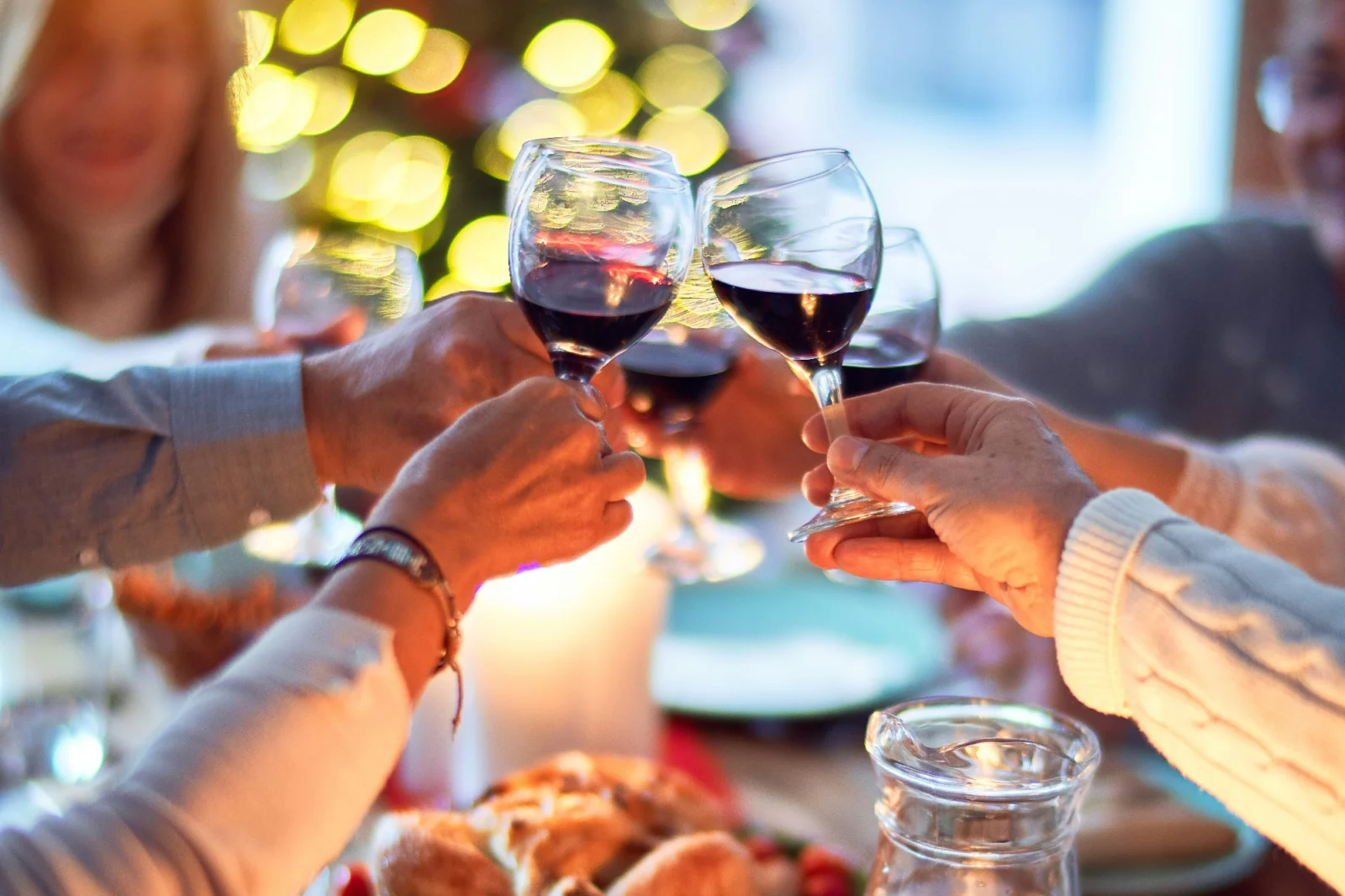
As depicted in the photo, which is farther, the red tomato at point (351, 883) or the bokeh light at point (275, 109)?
the bokeh light at point (275, 109)

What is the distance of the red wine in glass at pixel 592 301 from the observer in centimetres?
79

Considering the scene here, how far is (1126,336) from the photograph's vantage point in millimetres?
2105

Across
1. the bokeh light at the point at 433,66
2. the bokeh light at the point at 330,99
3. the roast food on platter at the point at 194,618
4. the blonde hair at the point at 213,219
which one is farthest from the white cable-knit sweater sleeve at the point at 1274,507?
the bokeh light at the point at 330,99

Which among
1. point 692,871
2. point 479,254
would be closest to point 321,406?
point 692,871

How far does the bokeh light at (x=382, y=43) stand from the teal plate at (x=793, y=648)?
146cm

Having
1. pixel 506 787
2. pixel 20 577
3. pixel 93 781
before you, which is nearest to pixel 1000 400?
pixel 506 787

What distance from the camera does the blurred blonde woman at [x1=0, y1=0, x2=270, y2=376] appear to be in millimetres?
2010

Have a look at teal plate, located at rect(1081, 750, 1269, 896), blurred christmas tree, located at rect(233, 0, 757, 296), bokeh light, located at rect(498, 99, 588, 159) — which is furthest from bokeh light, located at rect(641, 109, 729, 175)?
teal plate, located at rect(1081, 750, 1269, 896)

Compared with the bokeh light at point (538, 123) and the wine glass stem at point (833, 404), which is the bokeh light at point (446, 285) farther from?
the wine glass stem at point (833, 404)

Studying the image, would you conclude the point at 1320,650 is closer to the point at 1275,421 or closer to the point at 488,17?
the point at 1275,421

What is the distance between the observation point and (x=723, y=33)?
2.77m

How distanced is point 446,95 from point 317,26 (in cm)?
31

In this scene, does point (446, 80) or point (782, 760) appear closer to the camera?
point (782, 760)

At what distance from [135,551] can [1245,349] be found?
1.91 metres
